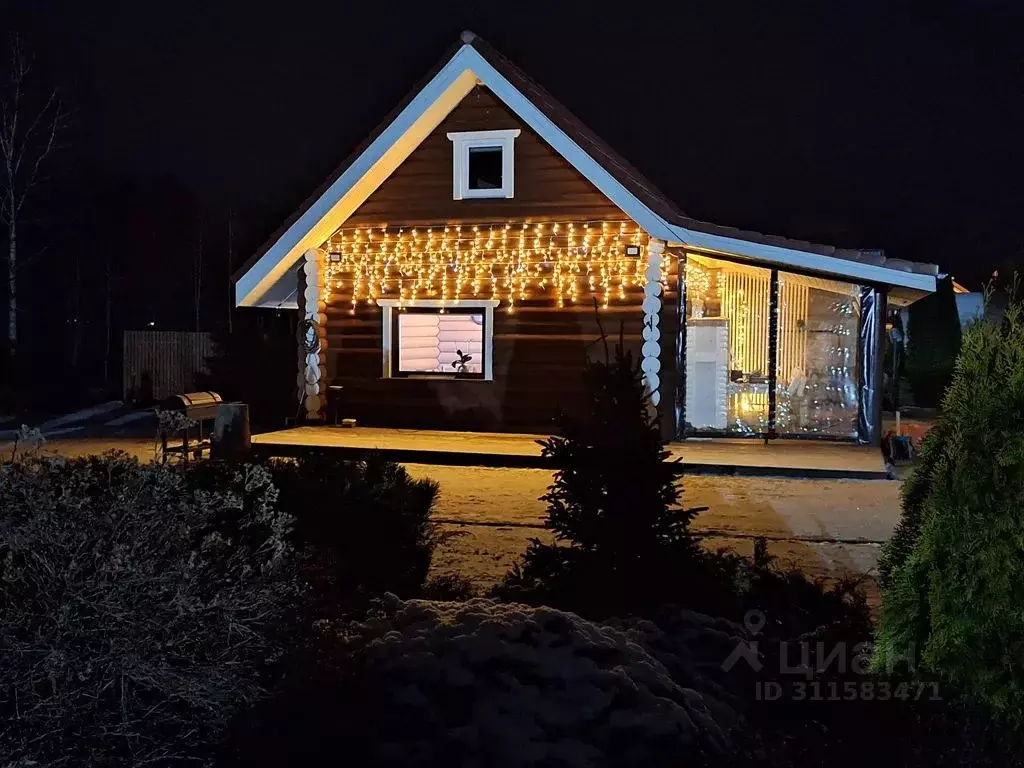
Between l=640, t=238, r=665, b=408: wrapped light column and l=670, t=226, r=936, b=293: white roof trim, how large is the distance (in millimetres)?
547

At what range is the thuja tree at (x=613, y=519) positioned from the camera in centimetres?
502

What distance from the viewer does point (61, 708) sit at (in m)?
2.95

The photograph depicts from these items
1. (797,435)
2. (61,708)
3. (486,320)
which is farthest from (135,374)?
(61,708)

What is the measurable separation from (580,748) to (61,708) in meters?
1.82

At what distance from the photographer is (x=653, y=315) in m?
13.4

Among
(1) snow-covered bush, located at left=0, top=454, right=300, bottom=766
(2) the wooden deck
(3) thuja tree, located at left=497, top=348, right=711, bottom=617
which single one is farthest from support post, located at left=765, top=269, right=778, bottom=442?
(1) snow-covered bush, located at left=0, top=454, right=300, bottom=766

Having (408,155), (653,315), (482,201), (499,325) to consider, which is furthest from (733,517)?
(408,155)

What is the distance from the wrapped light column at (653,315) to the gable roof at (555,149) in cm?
44

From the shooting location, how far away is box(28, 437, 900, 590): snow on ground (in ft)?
22.1

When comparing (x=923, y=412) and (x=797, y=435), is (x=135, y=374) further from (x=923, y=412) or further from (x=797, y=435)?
(x=923, y=412)

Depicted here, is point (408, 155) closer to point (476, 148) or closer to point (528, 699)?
point (476, 148)

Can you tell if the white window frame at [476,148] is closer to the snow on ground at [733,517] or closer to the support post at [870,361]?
the snow on ground at [733,517]

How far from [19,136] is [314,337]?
47.8 feet

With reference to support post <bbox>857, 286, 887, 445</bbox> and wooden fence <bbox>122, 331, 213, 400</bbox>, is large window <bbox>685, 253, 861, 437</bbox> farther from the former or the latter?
wooden fence <bbox>122, 331, 213, 400</bbox>
